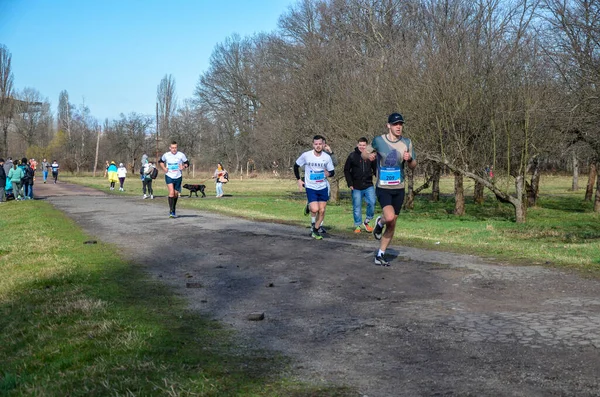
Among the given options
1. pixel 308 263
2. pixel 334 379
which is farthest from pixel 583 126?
pixel 334 379

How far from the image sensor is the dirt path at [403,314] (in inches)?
163

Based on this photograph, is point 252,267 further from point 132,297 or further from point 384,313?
point 384,313

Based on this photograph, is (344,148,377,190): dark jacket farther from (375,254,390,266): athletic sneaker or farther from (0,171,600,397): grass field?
(375,254,390,266): athletic sneaker

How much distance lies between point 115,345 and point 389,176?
5.39m

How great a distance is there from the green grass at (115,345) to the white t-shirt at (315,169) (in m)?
5.15

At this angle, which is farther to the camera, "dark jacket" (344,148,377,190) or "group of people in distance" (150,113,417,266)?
"dark jacket" (344,148,377,190)

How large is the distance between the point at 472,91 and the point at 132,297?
15116 millimetres

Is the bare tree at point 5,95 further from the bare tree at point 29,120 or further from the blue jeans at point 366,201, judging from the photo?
the blue jeans at point 366,201

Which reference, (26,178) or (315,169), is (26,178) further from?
(315,169)

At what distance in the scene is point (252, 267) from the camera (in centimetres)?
903

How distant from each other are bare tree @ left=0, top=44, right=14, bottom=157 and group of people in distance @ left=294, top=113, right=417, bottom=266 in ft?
247

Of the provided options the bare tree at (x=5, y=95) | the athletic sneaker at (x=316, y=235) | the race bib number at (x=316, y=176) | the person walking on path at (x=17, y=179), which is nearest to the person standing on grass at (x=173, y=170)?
the race bib number at (x=316, y=176)

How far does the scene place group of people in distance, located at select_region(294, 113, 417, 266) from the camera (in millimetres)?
9266

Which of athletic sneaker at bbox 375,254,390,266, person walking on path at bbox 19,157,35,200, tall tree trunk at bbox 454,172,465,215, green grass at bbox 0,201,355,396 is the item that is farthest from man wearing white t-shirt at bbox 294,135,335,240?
person walking on path at bbox 19,157,35,200
